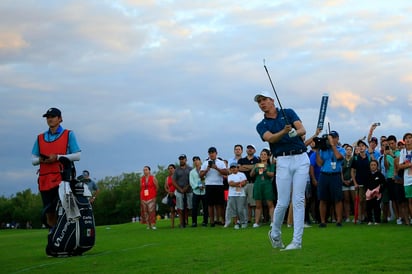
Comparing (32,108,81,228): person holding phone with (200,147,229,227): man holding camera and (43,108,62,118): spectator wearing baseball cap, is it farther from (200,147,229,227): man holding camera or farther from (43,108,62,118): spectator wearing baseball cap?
(200,147,229,227): man holding camera

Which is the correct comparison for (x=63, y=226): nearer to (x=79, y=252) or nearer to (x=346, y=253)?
(x=79, y=252)

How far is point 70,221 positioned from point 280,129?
4.00 m

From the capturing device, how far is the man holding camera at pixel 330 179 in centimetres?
1920

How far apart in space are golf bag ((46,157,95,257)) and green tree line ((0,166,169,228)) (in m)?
87.0

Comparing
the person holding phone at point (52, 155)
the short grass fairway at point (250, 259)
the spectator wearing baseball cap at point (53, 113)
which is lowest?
the short grass fairway at point (250, 259)

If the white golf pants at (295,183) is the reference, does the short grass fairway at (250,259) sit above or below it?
below

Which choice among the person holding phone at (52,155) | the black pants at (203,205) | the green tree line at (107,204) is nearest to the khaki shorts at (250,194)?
the black pants at (203,205)

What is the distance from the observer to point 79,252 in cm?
1275

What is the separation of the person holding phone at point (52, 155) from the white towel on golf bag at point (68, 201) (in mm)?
299

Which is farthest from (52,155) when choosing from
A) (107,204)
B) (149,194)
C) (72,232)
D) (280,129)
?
(107,204)

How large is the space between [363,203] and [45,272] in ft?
42.6

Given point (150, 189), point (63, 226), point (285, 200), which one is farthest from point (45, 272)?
point (150, 189)

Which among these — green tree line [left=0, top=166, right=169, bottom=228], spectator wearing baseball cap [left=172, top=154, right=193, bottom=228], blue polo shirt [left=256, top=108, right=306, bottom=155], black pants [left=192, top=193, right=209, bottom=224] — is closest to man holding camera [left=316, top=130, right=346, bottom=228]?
black pants [left=192, top=193, right=209, bottom=224]

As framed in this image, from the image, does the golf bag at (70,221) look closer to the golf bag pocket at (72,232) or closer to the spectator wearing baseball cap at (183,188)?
the golf bag pocket at (72,232)
